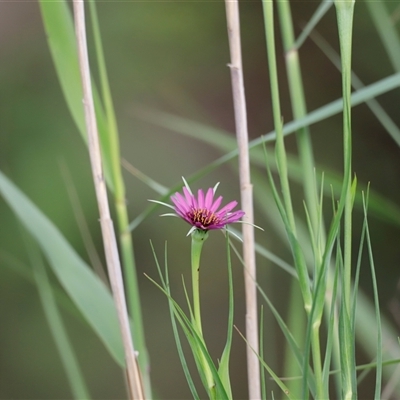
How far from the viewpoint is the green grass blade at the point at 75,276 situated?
67 centimetres

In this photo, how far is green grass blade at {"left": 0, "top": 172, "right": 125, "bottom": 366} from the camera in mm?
667

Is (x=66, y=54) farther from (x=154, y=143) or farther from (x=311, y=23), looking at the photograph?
(x=154, y=143)

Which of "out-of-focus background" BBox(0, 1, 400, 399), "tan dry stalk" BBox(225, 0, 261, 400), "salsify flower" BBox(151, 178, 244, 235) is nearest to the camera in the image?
"salsify flower" BBox(151, 178, 244, 235)

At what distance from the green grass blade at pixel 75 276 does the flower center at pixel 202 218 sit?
0.32 meters

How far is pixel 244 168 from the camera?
59cm

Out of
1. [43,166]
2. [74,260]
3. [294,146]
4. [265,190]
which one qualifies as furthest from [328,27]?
[74,260]

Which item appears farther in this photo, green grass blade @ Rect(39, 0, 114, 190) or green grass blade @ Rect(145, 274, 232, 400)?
green grass blade @ Rect(39, 0, 114, 190)

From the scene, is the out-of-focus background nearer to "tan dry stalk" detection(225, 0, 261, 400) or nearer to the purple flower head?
"tan dry stalk" detection(225, 0, 261, 400)

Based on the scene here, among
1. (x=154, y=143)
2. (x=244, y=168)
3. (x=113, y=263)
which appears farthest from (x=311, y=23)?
(x=154, y=143)

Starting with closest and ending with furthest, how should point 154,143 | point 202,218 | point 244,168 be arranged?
point 202,218
point 244,168
point 154,143

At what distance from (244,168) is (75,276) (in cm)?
23

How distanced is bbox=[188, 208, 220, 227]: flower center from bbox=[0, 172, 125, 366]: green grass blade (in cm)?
32

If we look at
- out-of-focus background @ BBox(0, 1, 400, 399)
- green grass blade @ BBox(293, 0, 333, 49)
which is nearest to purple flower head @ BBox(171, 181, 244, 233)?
green grass blade @ BBox(293, 0, 333, 49)

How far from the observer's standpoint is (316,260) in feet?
1.38
